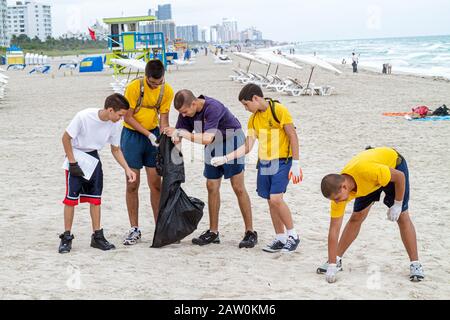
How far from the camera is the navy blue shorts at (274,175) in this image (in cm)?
486

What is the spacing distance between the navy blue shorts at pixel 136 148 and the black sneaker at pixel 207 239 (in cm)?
77

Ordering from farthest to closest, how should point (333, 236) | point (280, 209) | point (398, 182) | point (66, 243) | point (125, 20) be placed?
point (125, 20)
point (66, 243)
point (280, 209)
point (333, 236)
point (398, 182)

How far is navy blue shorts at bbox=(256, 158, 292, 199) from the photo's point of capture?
4863mm

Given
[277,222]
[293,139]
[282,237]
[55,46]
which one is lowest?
[282,237]

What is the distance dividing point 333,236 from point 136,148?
6.32ft

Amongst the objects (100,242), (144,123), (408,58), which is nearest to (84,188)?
(100,242)

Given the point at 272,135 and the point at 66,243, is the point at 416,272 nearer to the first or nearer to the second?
the point at 272,135

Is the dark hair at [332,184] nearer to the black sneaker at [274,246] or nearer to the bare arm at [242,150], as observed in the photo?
the bare arm at [242,150]

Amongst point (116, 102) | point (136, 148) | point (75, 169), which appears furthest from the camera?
point (136, 148)

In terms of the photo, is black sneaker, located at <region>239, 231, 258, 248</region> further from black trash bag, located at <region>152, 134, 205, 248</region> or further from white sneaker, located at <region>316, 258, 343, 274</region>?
white sneaker, located at <region>316, 258, 343, 274</region>

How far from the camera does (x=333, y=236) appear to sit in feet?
13.7
